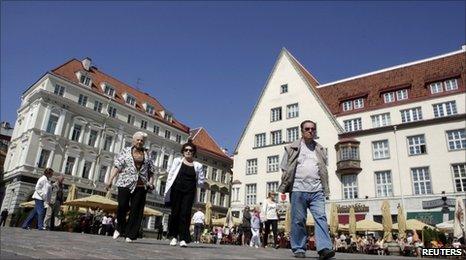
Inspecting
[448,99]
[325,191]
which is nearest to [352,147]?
[448,99]

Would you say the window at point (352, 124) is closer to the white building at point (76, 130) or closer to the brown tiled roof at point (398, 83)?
the brown tiled roof at point (398, 83)

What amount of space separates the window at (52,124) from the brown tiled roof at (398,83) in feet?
94.8

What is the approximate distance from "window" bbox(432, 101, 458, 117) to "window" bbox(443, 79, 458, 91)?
4.76ft

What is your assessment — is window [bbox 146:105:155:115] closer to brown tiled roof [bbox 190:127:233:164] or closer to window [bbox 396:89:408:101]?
brown tiled roof [bbox 190:127:233:164]

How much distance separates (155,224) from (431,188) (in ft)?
102

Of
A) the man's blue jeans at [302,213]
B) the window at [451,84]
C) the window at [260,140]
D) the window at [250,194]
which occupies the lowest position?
the man's blue jeans at [302,213]

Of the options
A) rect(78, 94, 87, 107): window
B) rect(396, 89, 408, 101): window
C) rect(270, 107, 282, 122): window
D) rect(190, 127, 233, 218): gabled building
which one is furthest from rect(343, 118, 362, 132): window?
rect(78, 94, 87, 107): window

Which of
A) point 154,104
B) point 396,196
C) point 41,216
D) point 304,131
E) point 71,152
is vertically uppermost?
point 154,104

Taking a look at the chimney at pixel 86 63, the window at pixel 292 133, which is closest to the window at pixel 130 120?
the chimney at pixel 86 63

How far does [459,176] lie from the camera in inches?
1165

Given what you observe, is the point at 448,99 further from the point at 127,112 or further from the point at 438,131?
the point at 127,112

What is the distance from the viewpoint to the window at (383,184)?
3259cm

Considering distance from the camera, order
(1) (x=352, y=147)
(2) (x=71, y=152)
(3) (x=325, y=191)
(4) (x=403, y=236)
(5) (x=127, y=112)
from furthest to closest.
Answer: (5) (x=127, y=112)
(2) (x=71, y=152)
(1) (x=352, y=147)
(4) (x=403, y=236)
(3) (x=325, y=191)

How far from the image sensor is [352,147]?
35062 millimetres
